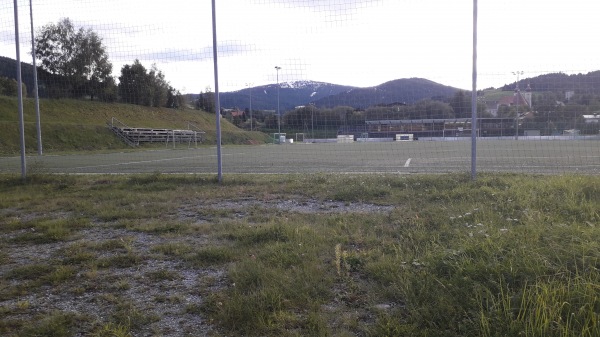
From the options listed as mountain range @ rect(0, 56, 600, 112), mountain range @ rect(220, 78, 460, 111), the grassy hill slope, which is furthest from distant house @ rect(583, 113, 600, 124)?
the grassy hill slope

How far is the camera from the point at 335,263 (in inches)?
130

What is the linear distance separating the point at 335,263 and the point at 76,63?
14.7 meters

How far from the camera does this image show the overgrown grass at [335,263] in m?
2.29

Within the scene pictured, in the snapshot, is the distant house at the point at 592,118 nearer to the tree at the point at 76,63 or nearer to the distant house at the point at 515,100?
the distant house at the point at 515,100

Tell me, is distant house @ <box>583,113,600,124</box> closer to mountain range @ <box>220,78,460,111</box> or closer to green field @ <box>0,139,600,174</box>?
green field @ <box>0,139,600,174</box>

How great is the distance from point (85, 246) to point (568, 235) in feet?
13.5

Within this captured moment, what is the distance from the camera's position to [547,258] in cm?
261

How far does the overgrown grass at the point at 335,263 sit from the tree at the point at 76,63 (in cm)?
816

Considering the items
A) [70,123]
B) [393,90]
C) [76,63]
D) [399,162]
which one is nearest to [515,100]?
[393,90]

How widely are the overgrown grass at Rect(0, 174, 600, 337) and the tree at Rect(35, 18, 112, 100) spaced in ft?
26.8

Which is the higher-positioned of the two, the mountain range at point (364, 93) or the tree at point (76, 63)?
the tree at point (76, 63)

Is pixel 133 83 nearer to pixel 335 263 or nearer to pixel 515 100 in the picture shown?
pixel 515 100

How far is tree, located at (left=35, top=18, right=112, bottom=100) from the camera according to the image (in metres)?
13.2

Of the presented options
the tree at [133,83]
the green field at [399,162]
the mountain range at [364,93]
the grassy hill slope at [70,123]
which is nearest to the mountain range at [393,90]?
the mountain range at [364,93]
